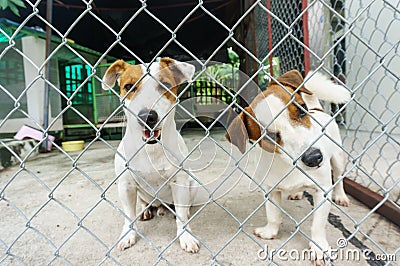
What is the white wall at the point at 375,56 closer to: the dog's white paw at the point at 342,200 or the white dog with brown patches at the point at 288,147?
the dog's white paw at the point at 342,200

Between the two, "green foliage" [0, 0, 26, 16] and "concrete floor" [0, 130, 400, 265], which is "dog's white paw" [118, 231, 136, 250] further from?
"green foliage" [0, 0, 26, 16]

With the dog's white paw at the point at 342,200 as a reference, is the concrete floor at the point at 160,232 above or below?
below

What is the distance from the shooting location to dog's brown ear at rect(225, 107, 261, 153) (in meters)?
1.32

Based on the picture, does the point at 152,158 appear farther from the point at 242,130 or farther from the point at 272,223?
the point at 272,223

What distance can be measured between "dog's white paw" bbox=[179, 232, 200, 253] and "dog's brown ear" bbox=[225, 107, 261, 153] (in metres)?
0.51

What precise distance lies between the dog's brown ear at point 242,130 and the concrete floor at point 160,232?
0.32m

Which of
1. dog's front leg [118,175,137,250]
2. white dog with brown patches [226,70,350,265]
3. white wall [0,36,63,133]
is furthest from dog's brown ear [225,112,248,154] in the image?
white wall [0,36,63,133]

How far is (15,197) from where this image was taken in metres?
2.17

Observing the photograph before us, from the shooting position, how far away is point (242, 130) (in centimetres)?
134

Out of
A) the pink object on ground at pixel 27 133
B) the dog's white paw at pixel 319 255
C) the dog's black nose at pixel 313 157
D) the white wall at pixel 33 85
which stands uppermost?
the dog's black nose at pixel 313 157

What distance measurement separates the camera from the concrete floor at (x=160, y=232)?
1.17m

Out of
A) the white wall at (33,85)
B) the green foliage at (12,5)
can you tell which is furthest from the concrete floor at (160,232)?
the white wall at (33,85)

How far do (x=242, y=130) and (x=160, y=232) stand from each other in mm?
753

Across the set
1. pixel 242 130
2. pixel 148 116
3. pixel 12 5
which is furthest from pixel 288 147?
pixel 12 5
